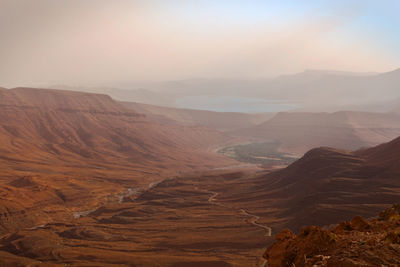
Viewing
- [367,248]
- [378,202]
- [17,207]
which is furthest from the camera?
[17,207]

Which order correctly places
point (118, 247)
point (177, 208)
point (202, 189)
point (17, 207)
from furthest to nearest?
point (202, 189) → point (177, 208) → point (17, 207) → point (118, 247)

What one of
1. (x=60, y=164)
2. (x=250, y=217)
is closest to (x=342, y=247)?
(x=250, y=217)

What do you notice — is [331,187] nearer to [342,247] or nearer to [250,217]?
[250,217]

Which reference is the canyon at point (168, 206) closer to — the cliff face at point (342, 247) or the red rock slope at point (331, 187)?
the red rock slope at point (331, 187)

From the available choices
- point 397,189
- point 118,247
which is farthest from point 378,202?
point 118,247

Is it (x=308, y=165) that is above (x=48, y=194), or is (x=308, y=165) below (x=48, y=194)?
above

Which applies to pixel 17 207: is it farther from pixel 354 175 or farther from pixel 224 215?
pixel 354 175

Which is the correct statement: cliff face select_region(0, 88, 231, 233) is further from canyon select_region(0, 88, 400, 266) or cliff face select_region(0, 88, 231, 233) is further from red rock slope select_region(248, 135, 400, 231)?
red rock slope select_region(248, 135, 400, 231)

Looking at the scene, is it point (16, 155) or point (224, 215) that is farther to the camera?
point (16, 155)
